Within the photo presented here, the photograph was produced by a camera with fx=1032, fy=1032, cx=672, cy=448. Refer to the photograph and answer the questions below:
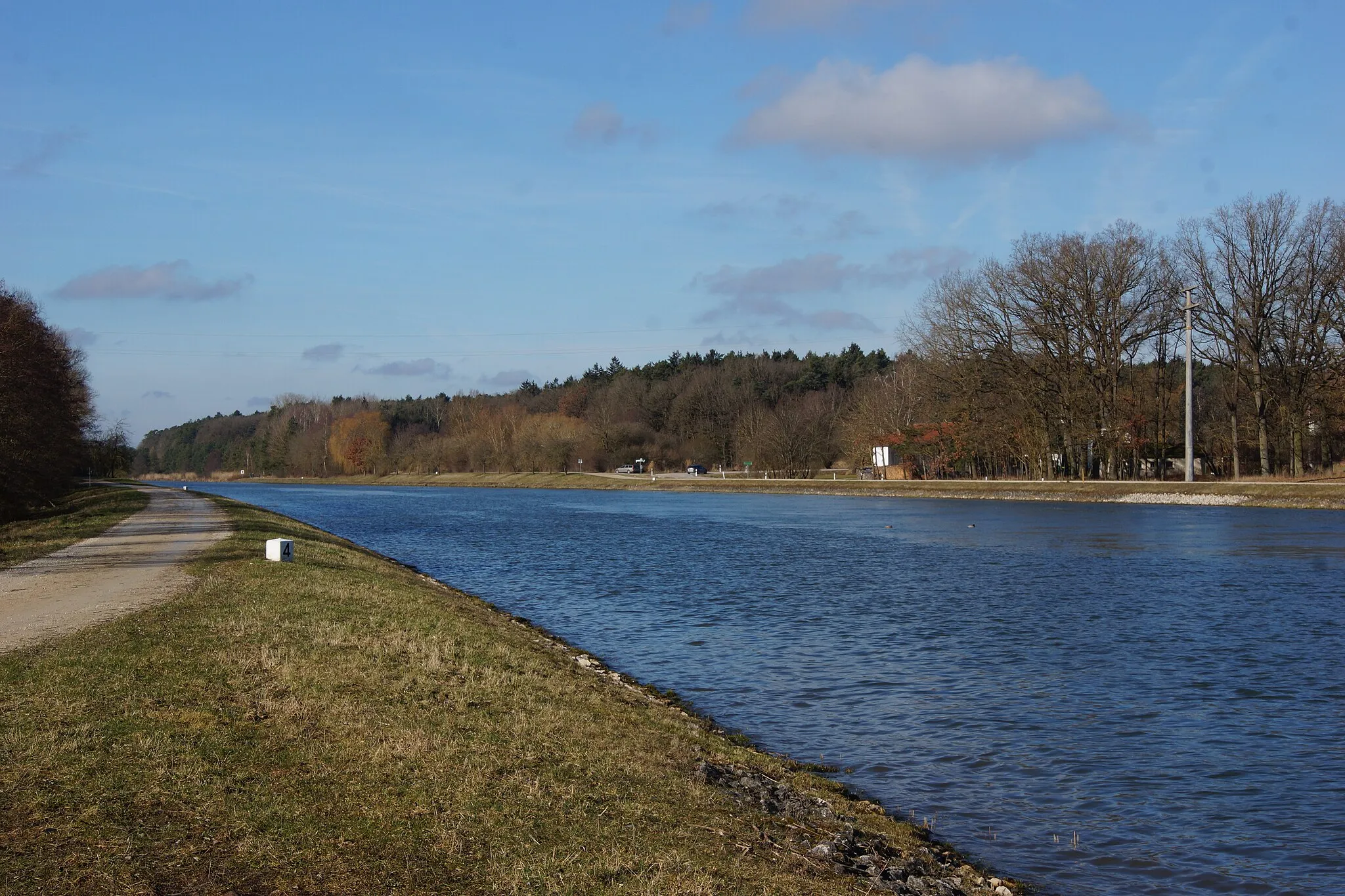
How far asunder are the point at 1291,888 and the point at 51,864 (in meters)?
8.80

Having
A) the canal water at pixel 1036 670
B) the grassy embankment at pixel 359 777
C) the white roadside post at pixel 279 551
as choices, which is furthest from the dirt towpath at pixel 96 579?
the canal water at pixel 1036 670

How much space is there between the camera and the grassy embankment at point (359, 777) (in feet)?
21.3

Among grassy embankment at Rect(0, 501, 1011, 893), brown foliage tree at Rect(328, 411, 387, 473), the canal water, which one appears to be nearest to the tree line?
the canal water

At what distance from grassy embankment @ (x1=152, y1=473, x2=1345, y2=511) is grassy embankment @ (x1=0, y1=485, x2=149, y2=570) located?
48390mm

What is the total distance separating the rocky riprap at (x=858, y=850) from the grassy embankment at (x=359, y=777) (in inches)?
3.9

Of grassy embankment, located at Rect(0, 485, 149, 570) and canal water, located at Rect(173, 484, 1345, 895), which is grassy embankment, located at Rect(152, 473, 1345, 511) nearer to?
canal water, located at Rect(173, 484, 1345, 895)

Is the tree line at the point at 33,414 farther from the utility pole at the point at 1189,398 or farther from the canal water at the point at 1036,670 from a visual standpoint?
the utility pole at the point at 1189,398

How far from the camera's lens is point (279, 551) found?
74.1 feet

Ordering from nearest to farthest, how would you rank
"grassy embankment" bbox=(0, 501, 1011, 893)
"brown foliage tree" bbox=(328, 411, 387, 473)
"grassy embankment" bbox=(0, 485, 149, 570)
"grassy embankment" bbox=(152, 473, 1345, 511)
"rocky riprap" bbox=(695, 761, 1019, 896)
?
"grassy embankment" bbox=(0, 501, 1011, 893), "rocky riprap" bbox=(695, 761, 1019, 896), "grassy embankment" bbox=(0, 485, 149, 570), "grassy embankment" bbox=(152, 473, 1345, 511), "brown foliage tree" bbox=(328, 411, 387, 473)

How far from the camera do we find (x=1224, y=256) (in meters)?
61.4

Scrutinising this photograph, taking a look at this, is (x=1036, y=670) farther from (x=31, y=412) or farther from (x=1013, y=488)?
(x=1013, y=488)

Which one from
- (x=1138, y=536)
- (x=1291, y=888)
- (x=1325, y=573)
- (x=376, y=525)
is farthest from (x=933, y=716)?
(x=376, y=525)

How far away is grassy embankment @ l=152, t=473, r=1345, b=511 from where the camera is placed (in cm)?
5050

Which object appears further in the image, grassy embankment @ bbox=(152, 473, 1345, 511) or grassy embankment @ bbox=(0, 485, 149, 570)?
grassy embankment @ bbox=(152, 473, 1345, 511)
